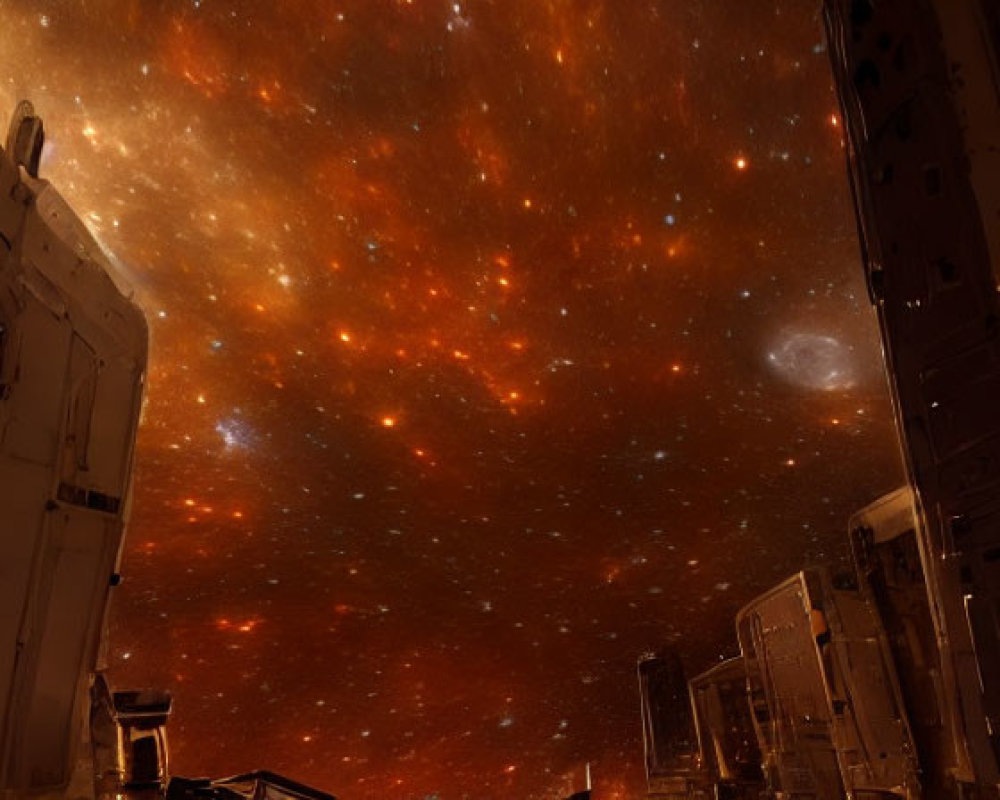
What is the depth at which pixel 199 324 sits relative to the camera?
9.15 m

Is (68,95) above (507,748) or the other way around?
above

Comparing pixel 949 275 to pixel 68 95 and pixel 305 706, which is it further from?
pixel 305 706

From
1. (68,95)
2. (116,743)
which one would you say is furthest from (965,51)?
(68,95)

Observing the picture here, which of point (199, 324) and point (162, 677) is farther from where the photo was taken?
point (162, 677)

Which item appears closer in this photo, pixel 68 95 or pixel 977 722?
pixel 977 722

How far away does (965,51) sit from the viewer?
8.35ft

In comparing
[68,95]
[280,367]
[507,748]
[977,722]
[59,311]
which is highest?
[68,95]

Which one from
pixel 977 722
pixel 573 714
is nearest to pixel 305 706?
pixel 573 714

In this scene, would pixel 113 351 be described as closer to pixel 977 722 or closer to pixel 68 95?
pixel 977 722

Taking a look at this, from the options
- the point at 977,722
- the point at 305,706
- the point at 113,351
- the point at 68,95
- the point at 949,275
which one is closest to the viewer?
the point at 977,722

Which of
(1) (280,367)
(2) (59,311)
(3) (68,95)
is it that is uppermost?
(3) (68,95)

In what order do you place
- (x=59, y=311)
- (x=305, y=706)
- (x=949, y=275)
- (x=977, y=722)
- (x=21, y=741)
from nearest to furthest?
1. (x=977, y=722)
2. (x=949, y=275)
3. (x=21, y=741)
4. (x=59, y=311)
5. (x=305, y=706)

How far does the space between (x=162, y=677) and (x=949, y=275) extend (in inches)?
396

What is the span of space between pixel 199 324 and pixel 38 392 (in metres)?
6.03
